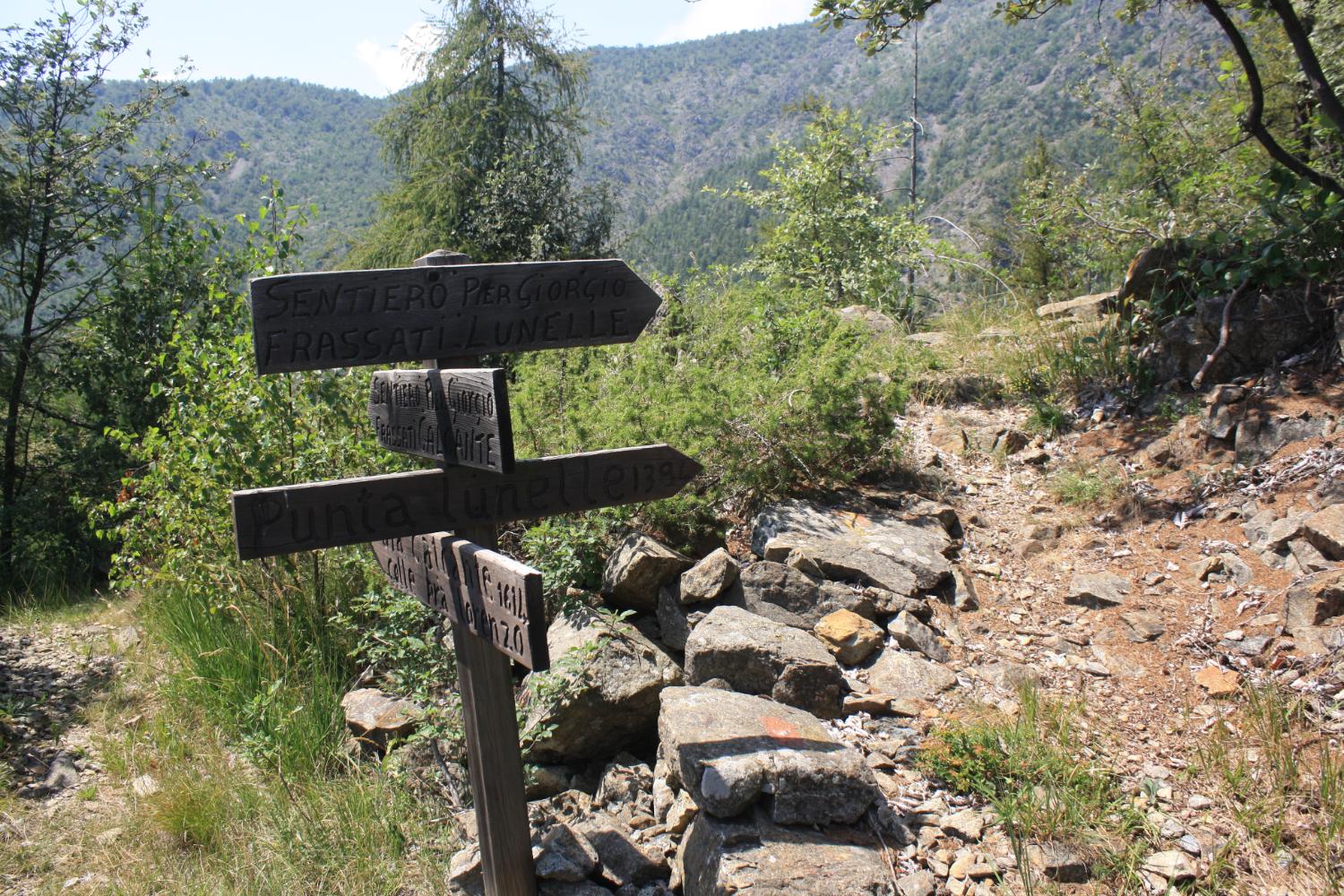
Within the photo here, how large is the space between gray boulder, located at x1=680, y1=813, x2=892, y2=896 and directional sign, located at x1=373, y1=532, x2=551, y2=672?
0.87 metres

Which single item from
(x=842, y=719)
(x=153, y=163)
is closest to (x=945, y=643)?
(x=842, y=719)

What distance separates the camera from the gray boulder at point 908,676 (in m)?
3.75

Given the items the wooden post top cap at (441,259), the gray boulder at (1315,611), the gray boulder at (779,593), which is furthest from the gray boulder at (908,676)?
the wooden post top cap at (441,259)

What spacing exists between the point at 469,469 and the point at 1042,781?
2.14 m

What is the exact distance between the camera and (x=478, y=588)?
232 centimetres

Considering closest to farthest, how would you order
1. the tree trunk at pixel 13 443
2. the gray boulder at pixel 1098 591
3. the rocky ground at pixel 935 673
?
the rocky ground at pixel 935 673, the gray boulder at pixel 1098 591, the tree trunk at pixel 13 443

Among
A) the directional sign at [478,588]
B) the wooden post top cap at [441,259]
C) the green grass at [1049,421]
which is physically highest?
the wooden post top cap at [441,259]

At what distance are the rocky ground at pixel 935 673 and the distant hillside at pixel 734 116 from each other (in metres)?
26.7

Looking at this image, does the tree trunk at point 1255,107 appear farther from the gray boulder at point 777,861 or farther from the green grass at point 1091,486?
the gray boulder at point 777,861

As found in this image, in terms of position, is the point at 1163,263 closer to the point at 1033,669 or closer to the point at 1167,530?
the point at 1167,530

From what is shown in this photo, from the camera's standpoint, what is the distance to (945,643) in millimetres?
4258

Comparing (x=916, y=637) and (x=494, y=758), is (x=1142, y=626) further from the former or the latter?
(x=494, y=758)

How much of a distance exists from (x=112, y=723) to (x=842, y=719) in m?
3.58

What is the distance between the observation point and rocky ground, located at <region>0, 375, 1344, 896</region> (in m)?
2.73
